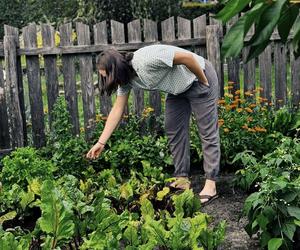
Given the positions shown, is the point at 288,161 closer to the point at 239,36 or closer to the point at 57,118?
the point at 57,118

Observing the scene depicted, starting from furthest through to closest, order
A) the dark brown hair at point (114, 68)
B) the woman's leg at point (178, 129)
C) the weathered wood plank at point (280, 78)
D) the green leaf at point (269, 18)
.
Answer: the weathered wood plank at point (280, 78)
the woman's leg at point (178, 129)
the dark brown hair at point (114, 68)
the green leaf at point (269, 18)

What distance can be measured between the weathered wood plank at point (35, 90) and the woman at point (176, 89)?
61.4 inches

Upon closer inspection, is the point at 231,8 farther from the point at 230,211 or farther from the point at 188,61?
the point at 230,211

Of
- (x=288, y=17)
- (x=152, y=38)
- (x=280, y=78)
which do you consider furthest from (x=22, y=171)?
(x=288, y=17)

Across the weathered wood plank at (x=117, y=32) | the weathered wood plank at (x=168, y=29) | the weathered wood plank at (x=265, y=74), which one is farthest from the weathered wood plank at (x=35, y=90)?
the weathered wood plank at (x=265, y=74)

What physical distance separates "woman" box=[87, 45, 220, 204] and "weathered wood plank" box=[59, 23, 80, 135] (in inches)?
55.3

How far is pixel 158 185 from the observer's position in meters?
4.61

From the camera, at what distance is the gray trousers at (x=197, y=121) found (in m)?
4.48

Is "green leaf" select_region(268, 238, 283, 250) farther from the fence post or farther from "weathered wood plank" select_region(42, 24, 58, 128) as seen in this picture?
the fence post

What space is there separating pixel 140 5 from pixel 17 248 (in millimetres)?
9359

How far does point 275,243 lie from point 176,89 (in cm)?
171

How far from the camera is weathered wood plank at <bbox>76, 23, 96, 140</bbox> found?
5.80 meters

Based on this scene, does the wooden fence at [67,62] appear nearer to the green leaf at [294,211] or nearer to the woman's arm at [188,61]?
the woman's arm at [188,61]

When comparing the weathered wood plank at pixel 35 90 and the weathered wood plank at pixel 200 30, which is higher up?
the weathered wood plank at pixel 200 30
